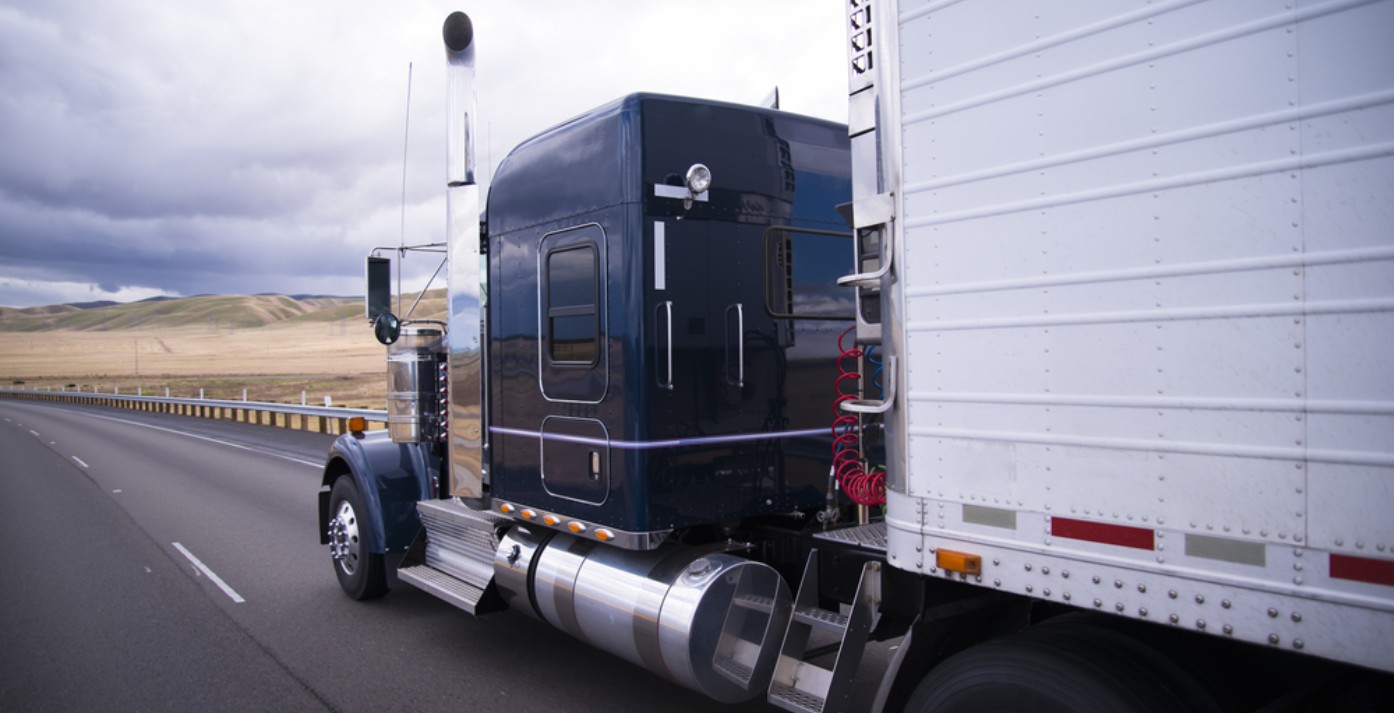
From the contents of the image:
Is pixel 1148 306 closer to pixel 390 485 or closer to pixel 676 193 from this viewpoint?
pixel 676 193

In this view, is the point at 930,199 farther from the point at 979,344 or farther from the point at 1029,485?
the point at 1029,485

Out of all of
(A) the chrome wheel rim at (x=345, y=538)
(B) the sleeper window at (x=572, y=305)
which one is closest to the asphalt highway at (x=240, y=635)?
(A) the chrome wheel rim at (x=345, y=538)

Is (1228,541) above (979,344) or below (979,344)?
below

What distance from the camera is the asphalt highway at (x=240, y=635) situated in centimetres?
507

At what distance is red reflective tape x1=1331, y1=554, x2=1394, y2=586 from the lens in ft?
6.35

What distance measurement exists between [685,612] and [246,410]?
28.5 meters

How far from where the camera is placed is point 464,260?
5.59 m

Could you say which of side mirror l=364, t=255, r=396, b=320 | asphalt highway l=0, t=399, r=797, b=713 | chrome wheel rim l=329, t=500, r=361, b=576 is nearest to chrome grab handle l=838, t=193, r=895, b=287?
asphalt highway l=0, t=399, r=797, b=713

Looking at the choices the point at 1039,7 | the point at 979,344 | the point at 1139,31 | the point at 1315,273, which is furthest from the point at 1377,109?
the point at 979,344

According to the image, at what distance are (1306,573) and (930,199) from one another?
142 cm

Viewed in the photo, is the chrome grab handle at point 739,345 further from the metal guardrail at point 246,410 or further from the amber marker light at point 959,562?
the metal guardrail at point 246,410

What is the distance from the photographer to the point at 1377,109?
1.94 metres

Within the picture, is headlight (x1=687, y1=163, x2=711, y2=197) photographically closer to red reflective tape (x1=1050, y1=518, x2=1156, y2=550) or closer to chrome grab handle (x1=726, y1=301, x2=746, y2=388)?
chrome grab handle (x1=726, y1=301, x2=746, y2=388)

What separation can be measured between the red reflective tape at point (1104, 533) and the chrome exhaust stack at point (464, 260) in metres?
3.80
